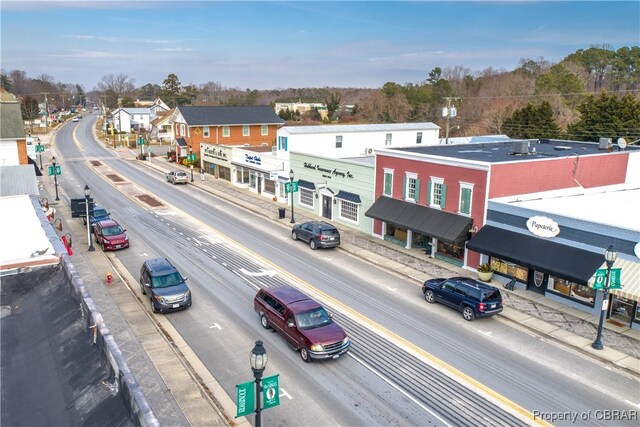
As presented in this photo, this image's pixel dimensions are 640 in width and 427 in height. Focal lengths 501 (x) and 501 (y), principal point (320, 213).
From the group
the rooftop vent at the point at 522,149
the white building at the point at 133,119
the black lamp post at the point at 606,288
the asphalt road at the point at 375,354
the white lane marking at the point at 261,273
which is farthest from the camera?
the white building at the point at 133,119

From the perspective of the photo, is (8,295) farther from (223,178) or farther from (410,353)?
(223,178)

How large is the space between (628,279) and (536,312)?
422 centimetres

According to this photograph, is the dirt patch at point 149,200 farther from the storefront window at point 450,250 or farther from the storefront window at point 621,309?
the storefront window at point 621,309

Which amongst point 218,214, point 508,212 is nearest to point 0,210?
point 508,212

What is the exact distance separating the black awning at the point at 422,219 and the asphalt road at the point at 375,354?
3.74 meters

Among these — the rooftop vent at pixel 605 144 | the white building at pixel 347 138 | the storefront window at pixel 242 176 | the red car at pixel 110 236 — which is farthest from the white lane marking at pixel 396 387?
the storefront window at pixel 242 176

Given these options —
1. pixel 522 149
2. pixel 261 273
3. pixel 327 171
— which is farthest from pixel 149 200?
pixel 522 149

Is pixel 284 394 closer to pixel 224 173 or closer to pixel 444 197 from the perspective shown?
pixel 444 197

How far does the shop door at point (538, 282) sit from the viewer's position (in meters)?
25.6

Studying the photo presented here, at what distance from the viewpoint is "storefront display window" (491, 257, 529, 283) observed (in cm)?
2644

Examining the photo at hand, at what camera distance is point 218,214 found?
4369cm

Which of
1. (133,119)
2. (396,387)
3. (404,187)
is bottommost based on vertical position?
(396,387)

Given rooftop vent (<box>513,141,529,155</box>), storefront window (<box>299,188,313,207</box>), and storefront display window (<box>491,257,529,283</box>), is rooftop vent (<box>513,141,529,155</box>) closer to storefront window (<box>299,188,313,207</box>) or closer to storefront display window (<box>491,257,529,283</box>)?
storefront display window (<box>491,257,529,283</box>)

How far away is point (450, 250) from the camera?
31.1m
